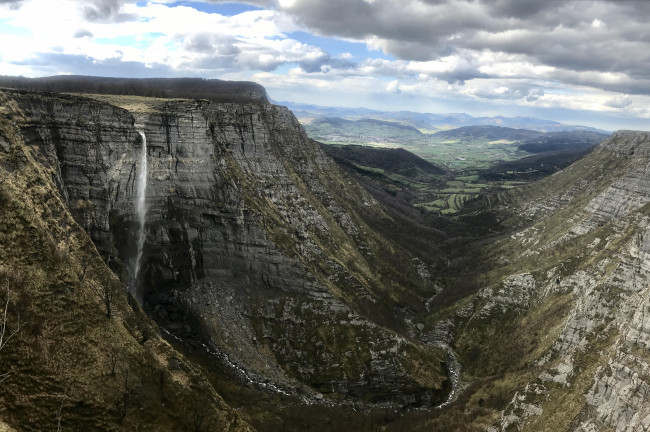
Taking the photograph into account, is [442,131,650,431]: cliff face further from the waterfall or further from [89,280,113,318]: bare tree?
the waterfall

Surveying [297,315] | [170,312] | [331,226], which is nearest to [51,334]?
[170,312]

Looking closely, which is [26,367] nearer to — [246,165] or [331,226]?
[246,165]

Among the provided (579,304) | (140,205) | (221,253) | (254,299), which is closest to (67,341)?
(140,205)

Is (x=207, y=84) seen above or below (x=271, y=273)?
above

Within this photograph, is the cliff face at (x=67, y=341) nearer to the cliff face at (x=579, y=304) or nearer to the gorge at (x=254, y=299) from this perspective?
the gorge at (x=254, y=299)

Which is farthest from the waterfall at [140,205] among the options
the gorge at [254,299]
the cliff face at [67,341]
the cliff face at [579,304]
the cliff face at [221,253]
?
the cliff face at [579,304]

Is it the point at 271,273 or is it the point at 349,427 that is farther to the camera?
the point at 271,273

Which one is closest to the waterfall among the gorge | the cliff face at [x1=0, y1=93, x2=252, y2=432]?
the gorge
